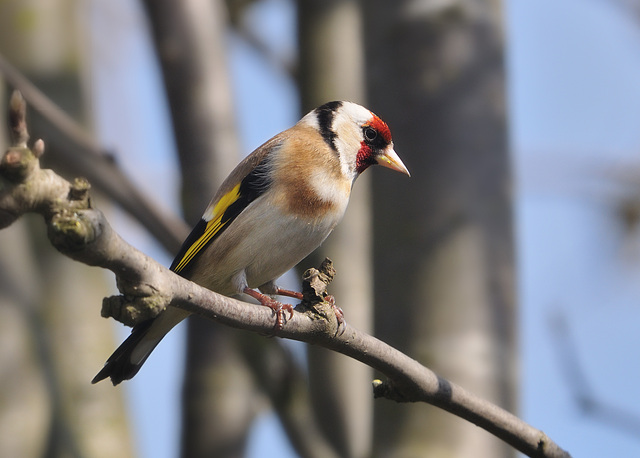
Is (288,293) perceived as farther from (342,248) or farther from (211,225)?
(342,248)

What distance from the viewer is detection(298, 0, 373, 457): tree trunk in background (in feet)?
18.5

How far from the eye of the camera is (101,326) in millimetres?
6680

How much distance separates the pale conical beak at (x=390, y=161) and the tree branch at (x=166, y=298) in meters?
1.67

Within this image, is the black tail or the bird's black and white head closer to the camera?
the black tail

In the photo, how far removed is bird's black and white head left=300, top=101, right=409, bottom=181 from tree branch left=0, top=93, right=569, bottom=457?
160 centimetres

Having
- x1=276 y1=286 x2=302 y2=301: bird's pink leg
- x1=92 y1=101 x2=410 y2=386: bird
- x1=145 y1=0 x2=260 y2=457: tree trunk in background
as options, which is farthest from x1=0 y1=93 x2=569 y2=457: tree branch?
x1=145 y1=0 x2=260 y2=457: tree trunk in background

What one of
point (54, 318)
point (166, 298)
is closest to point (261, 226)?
point (166, 298)

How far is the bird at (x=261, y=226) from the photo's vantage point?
3.87 metres

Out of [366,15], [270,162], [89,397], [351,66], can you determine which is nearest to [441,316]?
[270,162]

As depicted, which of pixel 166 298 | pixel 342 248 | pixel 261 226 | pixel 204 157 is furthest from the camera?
pixel 342 248

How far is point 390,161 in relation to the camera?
450 centimetres

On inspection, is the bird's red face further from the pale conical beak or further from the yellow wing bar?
the yellow wing bar

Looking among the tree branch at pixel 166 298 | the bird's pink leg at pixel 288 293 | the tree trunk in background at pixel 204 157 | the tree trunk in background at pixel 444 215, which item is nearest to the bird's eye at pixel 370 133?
the tree trunk in background at pixel 444 215

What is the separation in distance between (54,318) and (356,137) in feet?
10.6
